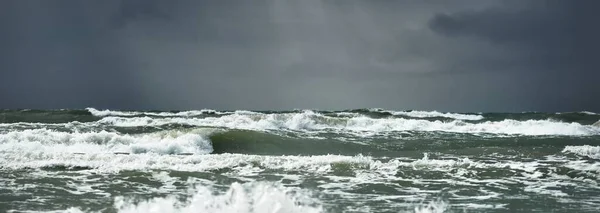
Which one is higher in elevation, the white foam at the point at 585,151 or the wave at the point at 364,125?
the wave at the point at 364,125

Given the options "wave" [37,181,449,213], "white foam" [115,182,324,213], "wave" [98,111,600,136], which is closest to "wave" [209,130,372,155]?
"wave" [37,181,449,213]

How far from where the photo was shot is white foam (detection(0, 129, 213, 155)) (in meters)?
15.8

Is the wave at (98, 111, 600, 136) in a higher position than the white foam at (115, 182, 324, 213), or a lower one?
higher

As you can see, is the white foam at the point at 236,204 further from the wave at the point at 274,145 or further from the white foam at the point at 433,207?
the wave at the point at 274,145

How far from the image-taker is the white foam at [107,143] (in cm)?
1579

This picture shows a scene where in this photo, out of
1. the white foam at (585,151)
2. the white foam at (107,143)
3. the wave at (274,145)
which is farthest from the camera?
the wave at (274,145)

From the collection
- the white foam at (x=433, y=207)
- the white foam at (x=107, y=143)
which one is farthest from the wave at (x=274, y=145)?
the white foam at (x=433, y=207)

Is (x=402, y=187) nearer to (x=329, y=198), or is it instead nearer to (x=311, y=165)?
(x=329, y=198)

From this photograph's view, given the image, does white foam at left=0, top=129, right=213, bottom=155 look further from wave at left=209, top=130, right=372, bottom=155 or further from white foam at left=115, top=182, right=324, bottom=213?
white foam at left=115, top=182, right=324, bottom=213

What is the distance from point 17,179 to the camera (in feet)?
31.9

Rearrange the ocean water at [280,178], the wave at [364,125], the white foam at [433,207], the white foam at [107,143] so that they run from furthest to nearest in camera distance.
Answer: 1. the wave at [364,125]
2. the white foam at [107,143]
3. the ocean water at [280,178]
4. the white foam at [433,207]

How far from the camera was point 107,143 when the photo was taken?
1705cm

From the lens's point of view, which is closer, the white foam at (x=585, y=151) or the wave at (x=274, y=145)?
the white foam at (x=585, y=151)

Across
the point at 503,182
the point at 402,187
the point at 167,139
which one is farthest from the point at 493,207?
the point at 167,139
